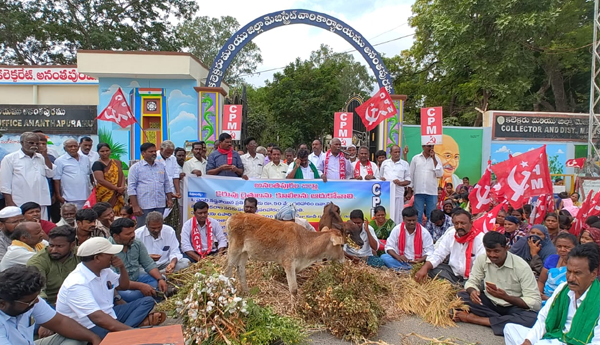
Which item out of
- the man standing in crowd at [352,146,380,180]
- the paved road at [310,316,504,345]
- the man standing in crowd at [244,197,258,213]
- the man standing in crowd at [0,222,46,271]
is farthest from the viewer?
the man standing in crowd at [352,146,380,180]

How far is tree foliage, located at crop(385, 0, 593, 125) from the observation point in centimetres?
1784

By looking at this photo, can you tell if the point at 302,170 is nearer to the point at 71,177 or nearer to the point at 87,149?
the point at 87,149

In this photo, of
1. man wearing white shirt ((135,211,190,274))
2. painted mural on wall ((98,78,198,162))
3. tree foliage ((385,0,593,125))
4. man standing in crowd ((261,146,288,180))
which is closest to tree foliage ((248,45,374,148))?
tree foliage ((385,0,593,125))

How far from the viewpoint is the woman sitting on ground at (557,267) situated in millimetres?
4945

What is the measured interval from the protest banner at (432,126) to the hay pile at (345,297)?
18.0 feet

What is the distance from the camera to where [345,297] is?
4930 millimetres

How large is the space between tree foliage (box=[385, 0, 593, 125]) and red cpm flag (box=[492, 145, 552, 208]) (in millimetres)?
12177

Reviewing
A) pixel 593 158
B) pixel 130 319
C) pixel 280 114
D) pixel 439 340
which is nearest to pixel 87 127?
pixel 280 114

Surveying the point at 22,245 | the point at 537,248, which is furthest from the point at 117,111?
the point at 537,248

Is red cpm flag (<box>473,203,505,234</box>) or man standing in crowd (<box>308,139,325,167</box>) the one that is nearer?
red cpm flag (<box>473,203,505,234</box>)

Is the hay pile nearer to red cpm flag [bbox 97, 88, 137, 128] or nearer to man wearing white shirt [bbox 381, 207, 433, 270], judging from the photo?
man wearing white shirt [bbox 381, 207, 433, 270]

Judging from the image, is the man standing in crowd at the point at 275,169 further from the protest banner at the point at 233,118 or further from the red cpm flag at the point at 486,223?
the red cpm flag at the point at 486,223

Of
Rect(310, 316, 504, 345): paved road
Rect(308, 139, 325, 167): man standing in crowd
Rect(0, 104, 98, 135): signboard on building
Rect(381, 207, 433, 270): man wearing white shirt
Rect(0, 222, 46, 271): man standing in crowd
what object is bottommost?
Rect(310, 316, 504, 345): paved road

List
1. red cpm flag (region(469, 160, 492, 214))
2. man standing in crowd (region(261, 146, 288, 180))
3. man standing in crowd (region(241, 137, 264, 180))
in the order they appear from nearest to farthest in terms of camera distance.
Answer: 1. red cpm flag (region(469, 160, 492, 214))
2. man standing in crowd (region(261, 146, 288, 180))
3. man standing in crowd (region(241, 137, 264, 180))
